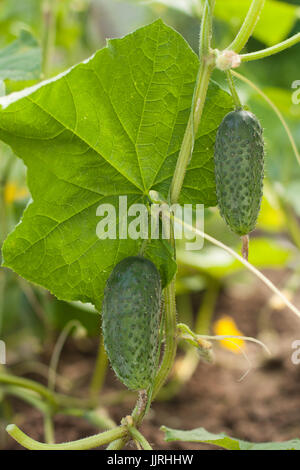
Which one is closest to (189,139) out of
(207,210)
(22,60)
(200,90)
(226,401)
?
(200,90)

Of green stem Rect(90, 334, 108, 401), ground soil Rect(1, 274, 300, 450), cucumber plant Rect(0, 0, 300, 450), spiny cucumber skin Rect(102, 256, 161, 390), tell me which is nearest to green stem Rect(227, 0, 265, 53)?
cucumber plant Rect(0, 0, 300, 450)

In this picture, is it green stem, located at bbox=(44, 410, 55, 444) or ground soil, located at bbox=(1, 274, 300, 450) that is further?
ground soil, located at bbox=(1, 274, 300, 450)

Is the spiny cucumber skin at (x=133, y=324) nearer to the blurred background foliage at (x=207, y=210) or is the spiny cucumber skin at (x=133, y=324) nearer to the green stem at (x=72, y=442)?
the green stem at (x=72, y=442)

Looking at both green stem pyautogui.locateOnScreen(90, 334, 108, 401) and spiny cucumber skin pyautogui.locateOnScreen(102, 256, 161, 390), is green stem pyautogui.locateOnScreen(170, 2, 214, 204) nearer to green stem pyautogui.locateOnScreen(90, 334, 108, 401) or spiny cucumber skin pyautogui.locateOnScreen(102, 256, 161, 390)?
spiny cucumber skin pyautogui.locateOnScreen(102, 256, 161, 390)

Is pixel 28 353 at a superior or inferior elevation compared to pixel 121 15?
inferior

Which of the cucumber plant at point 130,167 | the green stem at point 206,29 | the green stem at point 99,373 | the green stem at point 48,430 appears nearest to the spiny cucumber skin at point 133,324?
the cucumber plant at point 130,167
